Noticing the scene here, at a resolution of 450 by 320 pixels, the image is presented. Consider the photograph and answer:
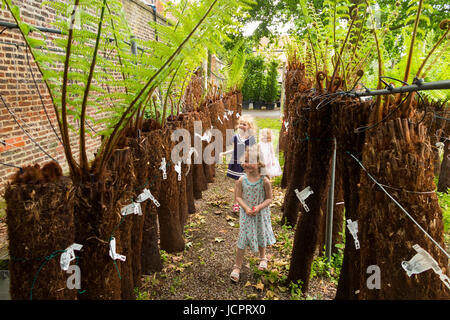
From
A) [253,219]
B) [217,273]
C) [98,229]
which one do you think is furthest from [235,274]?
[98,229]

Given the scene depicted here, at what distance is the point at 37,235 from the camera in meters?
1.26

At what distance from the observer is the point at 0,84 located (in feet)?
12.6

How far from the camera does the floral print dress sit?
289 cm

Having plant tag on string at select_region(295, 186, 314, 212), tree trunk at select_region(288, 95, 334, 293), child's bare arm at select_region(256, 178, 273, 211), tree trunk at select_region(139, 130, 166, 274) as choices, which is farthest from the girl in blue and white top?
plant tag on string at select_region(295, 186, 314, 212)

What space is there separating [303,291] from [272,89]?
60.2 feet

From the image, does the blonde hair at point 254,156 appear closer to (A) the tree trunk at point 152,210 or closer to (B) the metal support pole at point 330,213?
(B) the metal support pole at point 330,213

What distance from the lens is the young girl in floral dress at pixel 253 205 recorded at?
9.30 feet

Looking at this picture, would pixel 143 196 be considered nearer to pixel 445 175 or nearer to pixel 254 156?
pixel 254 156

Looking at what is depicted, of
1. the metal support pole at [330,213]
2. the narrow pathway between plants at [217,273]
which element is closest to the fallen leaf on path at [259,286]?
the narrow pathway between plants at [217,273]

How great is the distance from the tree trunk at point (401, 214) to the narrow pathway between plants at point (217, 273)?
1544 millimetres

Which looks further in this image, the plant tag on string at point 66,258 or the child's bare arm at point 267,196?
the child's bare arm at point 267,196

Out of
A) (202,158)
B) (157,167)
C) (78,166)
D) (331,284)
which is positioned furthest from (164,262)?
(202,158)

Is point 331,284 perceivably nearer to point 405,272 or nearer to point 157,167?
point 405,272

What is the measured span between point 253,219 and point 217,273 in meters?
0.72
